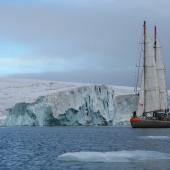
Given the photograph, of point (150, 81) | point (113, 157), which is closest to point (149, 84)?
point (150, 81)

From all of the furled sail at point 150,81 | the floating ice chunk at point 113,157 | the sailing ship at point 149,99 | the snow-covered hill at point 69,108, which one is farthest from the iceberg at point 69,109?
the floating ice chunk at point 113,157

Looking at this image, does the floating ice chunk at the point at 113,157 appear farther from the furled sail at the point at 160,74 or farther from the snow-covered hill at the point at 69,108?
the snow-covered hill at the point at 69,108

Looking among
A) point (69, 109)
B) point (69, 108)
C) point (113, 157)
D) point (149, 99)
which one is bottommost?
point (113, 157)

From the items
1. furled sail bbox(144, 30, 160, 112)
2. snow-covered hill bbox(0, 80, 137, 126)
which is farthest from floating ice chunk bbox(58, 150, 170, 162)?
snow-covered hill bbox(0, 80, 137, 126)

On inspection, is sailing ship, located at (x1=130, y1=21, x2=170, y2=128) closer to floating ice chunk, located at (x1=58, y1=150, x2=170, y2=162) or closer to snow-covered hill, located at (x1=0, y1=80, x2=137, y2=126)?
snow-covered hill, located at (x1=0, y1=80, x2=137, y2=126)

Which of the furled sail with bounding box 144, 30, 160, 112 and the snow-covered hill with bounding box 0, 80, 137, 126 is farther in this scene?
the snow-covered hill with bounding box 0, 80, 137, 126

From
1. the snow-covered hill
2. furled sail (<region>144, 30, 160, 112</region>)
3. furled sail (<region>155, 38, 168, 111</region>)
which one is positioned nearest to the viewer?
furled sail (<region>144, 30, 160, 112</region>)

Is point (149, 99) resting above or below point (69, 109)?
above

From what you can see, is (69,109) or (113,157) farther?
(69,109)

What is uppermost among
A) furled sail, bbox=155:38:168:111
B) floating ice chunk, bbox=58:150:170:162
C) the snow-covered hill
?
furled sail, bbox=155:38:168:111

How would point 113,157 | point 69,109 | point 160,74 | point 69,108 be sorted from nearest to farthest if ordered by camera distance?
point 113,157
point 160,74
point 69,108
point 69,109

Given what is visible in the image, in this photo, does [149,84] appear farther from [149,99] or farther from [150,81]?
[149,99]


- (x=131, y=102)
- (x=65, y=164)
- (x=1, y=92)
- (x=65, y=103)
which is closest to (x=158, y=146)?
(x=65, y=164)

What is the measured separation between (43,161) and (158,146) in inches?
451
